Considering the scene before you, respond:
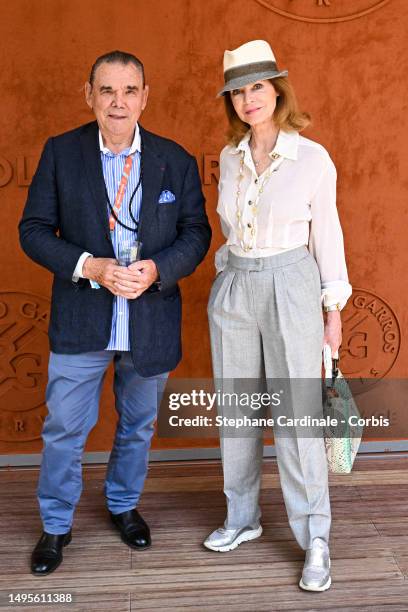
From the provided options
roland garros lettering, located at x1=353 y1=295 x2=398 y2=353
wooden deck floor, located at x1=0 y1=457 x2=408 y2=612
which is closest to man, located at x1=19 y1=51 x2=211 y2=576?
wooden deck floor, located at x1=0 y1=457 x2=408 y2=612

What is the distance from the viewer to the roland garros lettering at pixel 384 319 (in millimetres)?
3818

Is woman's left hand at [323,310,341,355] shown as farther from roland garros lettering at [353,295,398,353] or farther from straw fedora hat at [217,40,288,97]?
roland garros lettering at [353,295,398,353]

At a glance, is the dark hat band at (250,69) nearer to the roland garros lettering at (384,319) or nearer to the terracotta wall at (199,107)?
the terracotta wall at (199,107)

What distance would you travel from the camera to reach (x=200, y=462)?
3854 millimetres

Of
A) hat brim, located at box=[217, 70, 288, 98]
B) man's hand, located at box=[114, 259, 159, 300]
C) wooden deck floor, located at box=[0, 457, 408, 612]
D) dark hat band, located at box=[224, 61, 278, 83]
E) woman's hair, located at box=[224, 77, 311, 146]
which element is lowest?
wooden deck floor, located at box=[0, 457, 408, 612]

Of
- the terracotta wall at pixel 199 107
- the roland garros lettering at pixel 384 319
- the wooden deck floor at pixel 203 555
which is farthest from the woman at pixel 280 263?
the roland garros lettering at pixel 384 319

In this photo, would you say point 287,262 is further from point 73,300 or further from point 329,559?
point 329,559

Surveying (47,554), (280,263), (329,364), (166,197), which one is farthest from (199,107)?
(47,554)

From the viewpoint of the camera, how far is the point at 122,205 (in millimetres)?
2756

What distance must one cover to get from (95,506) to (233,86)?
1884mm

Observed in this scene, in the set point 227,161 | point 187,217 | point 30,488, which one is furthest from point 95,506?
point 227,161

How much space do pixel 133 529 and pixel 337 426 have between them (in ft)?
3.08

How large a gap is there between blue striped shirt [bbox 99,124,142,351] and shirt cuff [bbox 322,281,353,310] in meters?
0.71

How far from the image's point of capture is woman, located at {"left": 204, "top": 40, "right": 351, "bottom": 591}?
2643 mm
